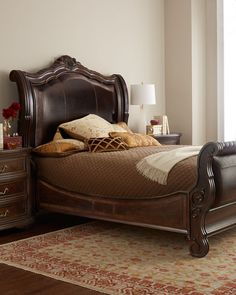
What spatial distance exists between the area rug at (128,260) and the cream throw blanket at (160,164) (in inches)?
20.1

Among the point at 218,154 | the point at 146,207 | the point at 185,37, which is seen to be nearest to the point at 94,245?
the point at 146,207

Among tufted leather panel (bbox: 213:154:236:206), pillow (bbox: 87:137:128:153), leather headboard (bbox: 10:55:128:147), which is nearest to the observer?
tufted leather panel (bbox: 213:154:236:206)

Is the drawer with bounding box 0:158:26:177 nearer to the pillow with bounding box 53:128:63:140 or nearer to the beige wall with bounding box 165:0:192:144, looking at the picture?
the pillow with bounding box 53:128:63:140

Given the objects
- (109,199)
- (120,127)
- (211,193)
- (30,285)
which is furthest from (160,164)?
(120,127)

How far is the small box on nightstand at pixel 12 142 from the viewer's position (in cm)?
397

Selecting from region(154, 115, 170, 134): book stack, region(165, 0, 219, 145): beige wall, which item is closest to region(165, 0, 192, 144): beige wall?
region(165, 0, 219, 145): beige wall

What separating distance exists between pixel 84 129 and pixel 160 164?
131cm

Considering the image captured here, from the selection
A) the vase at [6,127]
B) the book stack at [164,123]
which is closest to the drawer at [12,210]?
the vase at [6,127]

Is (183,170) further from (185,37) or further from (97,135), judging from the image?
(185,37)

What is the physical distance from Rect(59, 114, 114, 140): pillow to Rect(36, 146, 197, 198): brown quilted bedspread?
1.42 feet

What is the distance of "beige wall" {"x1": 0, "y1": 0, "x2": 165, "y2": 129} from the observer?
4.47m

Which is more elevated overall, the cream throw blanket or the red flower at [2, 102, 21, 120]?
the red flower at [2, 102, 21, 120]

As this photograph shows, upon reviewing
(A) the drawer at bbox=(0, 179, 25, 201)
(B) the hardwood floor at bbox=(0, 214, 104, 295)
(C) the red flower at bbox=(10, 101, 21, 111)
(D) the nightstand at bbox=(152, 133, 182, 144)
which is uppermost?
(C) the red flower at bbox=(10, 101, 21, 111)

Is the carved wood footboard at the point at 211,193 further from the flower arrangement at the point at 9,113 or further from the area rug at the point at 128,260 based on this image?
the flower arrangement at the point at 9,113
